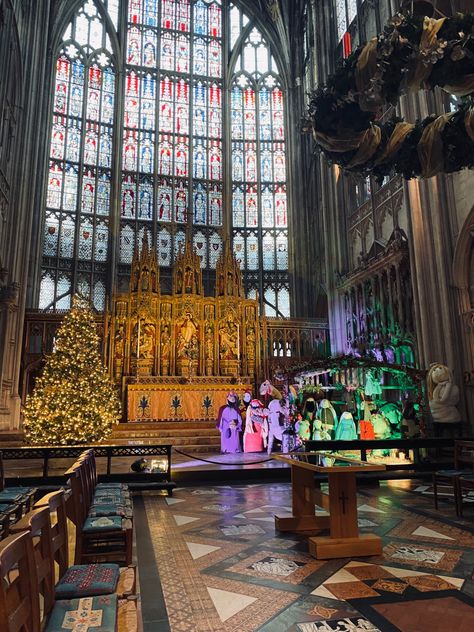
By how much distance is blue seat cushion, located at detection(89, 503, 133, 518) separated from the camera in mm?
4109

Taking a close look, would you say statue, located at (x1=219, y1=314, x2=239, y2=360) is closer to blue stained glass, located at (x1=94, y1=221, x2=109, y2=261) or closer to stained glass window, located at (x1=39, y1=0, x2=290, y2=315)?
stained glass window, located at (x1=39, y1=0, x2=290, y2=315)

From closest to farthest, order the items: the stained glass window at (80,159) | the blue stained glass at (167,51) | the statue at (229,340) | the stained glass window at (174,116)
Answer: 1. the statue at (229,340)
2. the stained glass window at (80,159)
3. the stained glass window at (174,116)
4. the blue stained glass at (167,51)

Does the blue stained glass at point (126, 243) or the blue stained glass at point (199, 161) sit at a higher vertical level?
the blue stained glass at point (199, 161)

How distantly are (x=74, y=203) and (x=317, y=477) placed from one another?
17397 millimetres

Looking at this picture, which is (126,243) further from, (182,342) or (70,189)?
(182,342)

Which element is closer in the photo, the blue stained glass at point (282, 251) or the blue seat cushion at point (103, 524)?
the blue seat cushion at point (103, 524)

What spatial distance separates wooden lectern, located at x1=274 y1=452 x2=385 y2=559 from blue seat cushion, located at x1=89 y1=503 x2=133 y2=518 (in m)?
1.74

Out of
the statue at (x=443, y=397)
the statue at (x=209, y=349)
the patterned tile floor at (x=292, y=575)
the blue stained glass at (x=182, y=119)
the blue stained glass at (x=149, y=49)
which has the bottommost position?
the patterned tile floor at (x=292, y=575)

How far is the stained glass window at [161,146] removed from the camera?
2095cm

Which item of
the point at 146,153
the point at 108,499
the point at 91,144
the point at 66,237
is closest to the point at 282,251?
the point at 146,153

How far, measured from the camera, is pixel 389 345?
1349 cm

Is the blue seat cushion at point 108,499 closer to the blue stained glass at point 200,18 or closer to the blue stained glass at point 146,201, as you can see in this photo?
the blue stained glass at point 146,201

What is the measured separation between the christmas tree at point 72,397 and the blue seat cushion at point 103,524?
7.55 meters

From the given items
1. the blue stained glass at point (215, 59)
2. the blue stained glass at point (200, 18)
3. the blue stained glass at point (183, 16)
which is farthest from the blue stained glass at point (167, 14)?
the blue stained glass at point (215, 59)
